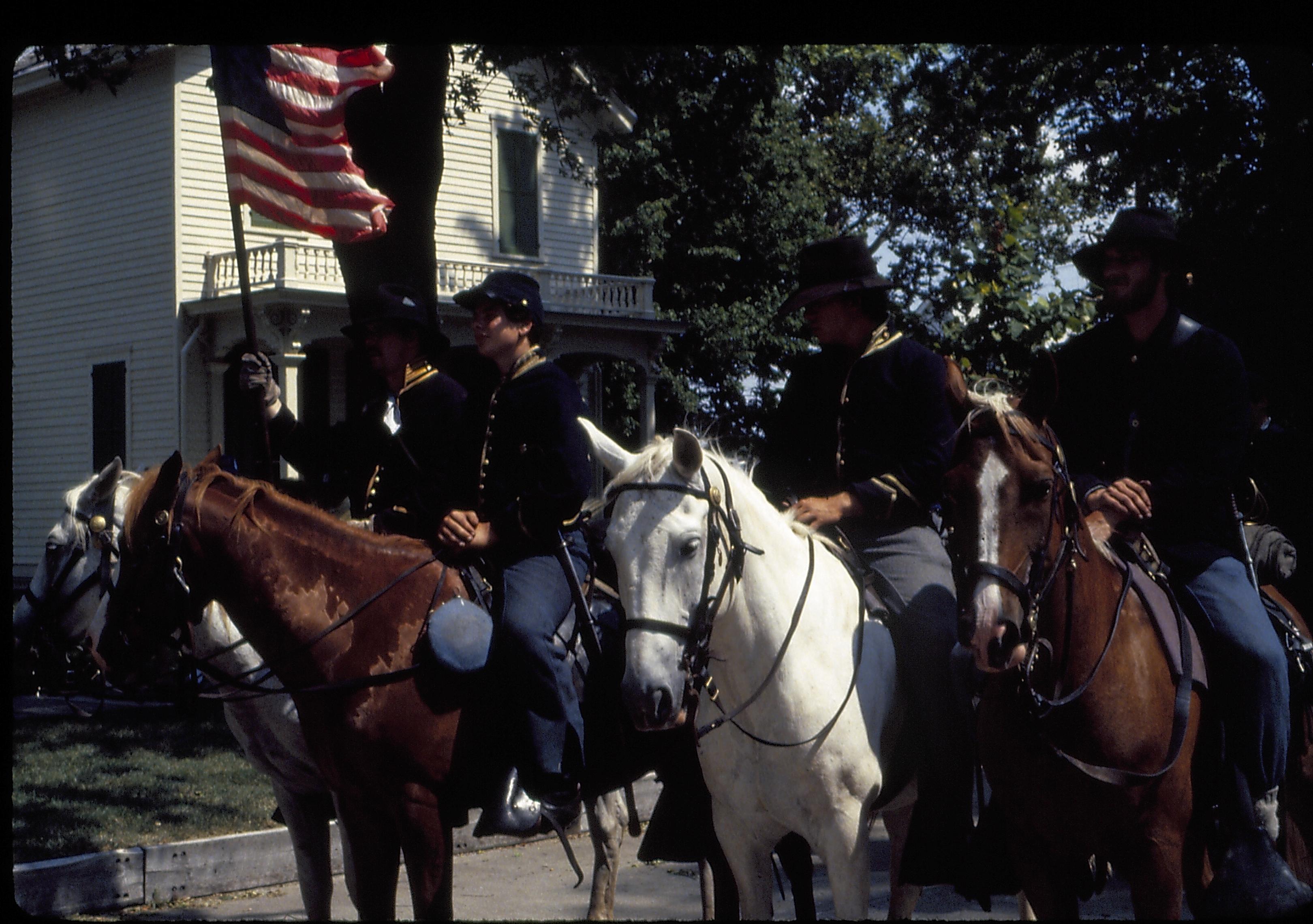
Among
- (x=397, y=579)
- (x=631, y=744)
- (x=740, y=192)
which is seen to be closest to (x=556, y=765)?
(x=631, y=744)

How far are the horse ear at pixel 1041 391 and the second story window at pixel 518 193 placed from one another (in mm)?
20385

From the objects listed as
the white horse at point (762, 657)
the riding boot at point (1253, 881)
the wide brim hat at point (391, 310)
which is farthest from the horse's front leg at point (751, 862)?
the wide brim hat at point (391, 310)

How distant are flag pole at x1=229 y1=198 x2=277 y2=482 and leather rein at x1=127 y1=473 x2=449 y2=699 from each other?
130 centimetres

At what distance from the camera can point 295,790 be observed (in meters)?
6.05

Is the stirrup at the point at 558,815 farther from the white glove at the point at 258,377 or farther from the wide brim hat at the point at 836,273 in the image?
the white glove at the point at 258,377

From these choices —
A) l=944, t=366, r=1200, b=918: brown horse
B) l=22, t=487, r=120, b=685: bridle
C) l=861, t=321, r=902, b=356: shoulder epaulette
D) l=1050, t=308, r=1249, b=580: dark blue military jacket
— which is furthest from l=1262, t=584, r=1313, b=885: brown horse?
l=22, t=487, r=120, b=685: bridle

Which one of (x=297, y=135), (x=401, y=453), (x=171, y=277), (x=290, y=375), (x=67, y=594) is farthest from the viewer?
(x=171, y=277)

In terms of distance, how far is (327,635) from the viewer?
204 inches

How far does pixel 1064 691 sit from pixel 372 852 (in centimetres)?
276

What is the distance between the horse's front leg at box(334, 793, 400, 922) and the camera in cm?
518

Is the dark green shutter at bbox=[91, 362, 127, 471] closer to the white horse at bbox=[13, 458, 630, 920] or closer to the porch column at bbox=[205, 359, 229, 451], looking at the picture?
the porch column at bbox=[205, 359, 229, 451]

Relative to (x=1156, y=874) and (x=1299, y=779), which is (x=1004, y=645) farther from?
(x=1299, y=779)

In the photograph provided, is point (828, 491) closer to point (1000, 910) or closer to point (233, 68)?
point (1000, 910)

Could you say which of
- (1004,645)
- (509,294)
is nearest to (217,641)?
(509,294)
